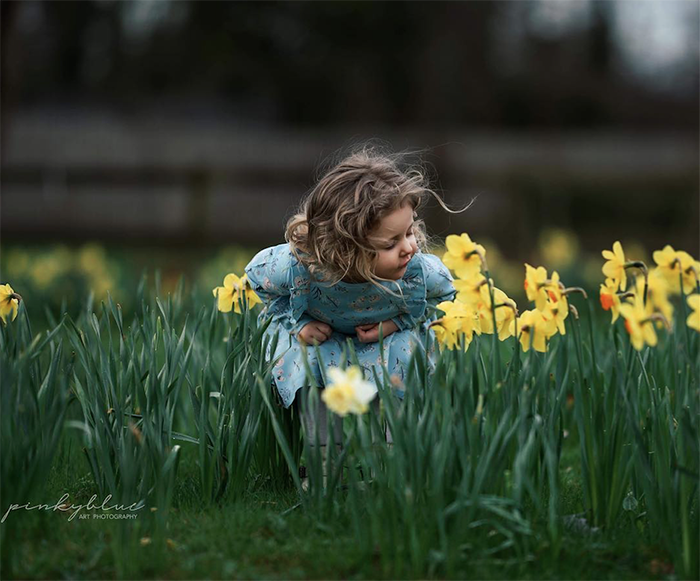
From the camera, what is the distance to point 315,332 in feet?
7.87

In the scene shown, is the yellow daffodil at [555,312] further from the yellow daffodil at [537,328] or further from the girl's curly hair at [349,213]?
the girl's curly hair at [349,213]

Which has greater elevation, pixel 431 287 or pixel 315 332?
pixel 431 287

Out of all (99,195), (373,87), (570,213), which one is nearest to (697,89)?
(570,213)

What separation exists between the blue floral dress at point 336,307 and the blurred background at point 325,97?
8.30 metres

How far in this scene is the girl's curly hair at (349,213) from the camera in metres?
2.22

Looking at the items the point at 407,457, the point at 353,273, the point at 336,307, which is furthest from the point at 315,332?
the point at 407,457

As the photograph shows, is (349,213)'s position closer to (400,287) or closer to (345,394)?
(400,287)

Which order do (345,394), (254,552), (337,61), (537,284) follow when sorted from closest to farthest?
(345,394), (254,552), (537,284), (337,61)

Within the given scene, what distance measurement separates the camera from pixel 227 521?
80.1 inches

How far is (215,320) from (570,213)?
12674 millimetres

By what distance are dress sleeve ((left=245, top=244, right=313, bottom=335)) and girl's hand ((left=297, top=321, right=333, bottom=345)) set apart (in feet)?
0.07

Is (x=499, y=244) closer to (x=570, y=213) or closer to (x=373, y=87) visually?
(x=570, y=213)

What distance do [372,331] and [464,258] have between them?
1.48 feet

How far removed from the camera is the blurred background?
11867 mm
